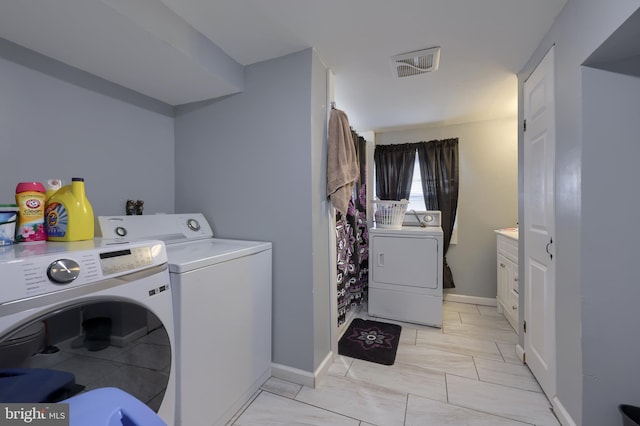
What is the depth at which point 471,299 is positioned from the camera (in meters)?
3.07

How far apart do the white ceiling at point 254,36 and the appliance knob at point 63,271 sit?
41.3 inches

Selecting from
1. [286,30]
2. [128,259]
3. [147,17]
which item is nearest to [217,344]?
[128,259]

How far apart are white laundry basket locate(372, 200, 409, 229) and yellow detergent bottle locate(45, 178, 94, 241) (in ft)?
8.02

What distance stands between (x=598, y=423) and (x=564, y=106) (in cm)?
145

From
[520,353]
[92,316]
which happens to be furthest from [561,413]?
[92,316]

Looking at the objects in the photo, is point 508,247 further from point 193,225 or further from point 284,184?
point 193,225

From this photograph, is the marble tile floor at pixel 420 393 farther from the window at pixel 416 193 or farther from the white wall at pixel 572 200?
the window at pixel 416 193

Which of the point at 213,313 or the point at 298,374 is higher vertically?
the point at 213,313

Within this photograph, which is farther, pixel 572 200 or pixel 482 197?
pixel 482 197

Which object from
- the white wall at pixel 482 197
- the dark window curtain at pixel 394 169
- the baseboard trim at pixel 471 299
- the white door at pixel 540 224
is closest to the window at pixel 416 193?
the dark window curtain at pixel 394 169

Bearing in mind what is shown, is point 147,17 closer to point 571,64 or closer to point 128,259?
point 128,259

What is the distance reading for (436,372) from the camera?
1.81 metres

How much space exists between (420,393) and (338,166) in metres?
1.50

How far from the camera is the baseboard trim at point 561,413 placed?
1.28 metres
